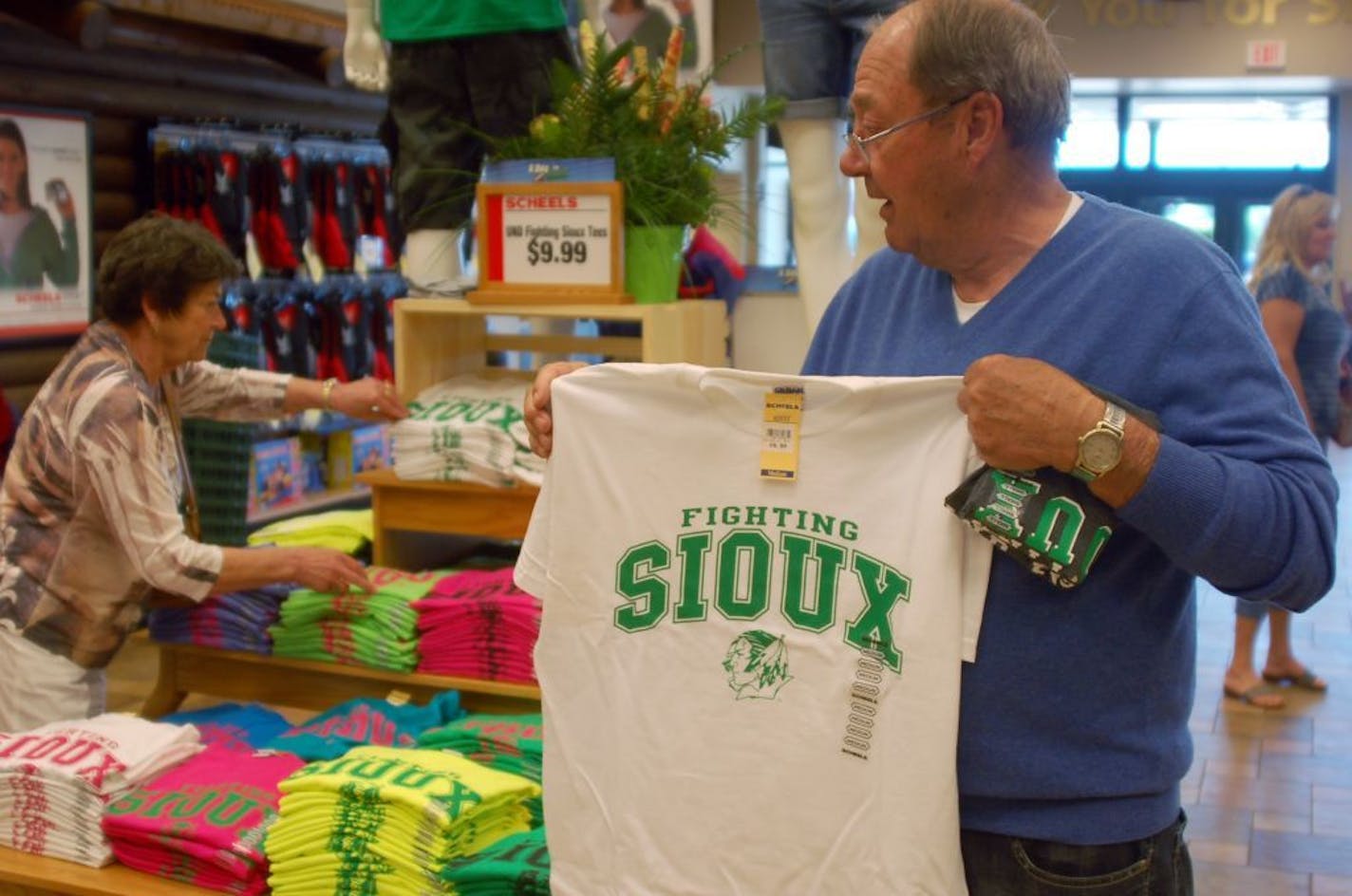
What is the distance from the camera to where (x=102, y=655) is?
321 cm

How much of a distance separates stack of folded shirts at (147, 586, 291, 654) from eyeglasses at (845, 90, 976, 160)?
2320 mm

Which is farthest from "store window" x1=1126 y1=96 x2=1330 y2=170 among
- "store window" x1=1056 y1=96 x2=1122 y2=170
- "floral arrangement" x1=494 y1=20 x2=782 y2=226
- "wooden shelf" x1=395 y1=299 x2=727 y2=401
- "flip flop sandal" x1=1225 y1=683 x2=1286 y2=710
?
"floral arrangement" x1=494 y1=20 x2=782 y2=226

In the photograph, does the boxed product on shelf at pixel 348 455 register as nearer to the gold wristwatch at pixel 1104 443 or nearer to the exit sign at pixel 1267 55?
the exit sign at pixel 1267 55

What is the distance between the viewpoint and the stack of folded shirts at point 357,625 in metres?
3.43

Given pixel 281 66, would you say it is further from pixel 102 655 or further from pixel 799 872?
pixel 799 872

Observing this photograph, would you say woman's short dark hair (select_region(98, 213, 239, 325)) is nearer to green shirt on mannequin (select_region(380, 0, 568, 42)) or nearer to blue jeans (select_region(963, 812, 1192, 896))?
green shirt on mannequin (select_region(380, 0, 568, 42))

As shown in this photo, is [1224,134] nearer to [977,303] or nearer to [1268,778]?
[1268,778]

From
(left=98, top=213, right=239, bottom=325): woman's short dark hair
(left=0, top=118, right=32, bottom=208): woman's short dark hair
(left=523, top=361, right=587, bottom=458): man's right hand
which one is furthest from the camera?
(left=0, top=118, right=32, bottom=208): woman's short dark hair

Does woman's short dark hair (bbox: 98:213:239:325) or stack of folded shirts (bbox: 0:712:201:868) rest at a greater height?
woman's short dark hair (bbox: 98:213:239:325)

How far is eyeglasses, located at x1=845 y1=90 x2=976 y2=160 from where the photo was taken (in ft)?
5.27

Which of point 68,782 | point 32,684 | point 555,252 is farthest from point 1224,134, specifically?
point 68,782

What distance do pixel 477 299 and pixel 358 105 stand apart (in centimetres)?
552

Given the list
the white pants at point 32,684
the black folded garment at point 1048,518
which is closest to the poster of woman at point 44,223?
the white pants at point 32,684

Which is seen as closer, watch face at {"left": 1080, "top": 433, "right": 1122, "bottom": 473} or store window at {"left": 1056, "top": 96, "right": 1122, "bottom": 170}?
watch face at {"left": 1080, "top": 433, "right": 1122, "bottom": 473}
